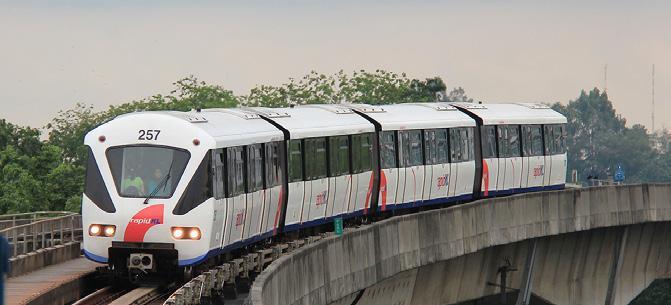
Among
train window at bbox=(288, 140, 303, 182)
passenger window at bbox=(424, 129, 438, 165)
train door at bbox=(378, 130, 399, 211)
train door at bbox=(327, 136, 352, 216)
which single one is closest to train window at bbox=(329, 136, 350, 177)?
train door at bbox=(327, 136, 352, 216)

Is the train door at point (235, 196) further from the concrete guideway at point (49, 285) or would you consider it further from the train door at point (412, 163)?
the train door at point (412, 163)

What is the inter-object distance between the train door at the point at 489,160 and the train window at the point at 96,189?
73.8 ft

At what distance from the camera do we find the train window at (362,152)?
3944 cm

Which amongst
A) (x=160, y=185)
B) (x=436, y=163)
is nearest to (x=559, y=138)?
(x=436, y=163)

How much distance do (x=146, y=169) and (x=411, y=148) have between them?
58.2 feet

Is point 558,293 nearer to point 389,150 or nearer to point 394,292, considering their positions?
point 389,150

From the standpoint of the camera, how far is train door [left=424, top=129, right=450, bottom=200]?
44.8m

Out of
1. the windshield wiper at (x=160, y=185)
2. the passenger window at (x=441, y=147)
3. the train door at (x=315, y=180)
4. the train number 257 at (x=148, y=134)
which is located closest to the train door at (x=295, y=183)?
the train door at (x=315, y=180)

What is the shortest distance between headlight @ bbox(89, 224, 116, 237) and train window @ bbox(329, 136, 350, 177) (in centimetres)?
1100

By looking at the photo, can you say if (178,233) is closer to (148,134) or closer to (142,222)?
(142,222)

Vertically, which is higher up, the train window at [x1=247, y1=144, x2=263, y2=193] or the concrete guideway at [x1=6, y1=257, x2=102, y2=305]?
the train window at [x1=247, y1=144, x2=263, y2=193]

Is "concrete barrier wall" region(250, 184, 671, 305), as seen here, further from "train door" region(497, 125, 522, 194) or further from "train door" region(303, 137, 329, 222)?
"train door" region(497, 125, 522, 194)

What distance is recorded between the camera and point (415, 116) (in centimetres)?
4500

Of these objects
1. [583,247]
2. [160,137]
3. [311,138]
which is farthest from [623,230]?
[160,137]
